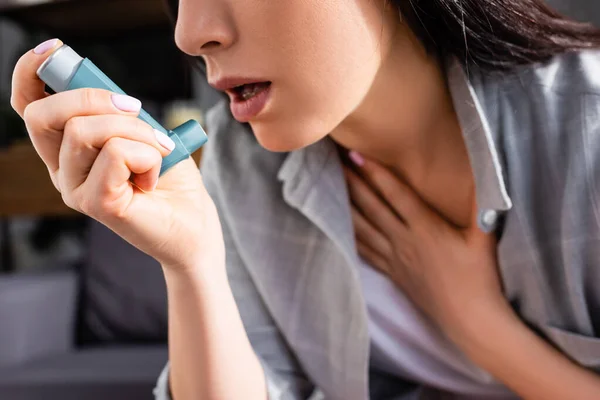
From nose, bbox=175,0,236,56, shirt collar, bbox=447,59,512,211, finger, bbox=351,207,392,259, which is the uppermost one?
nose, bbox=175,0,236,56

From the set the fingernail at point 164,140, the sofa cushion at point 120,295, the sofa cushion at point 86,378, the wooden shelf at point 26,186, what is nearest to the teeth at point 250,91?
the fingernail at point 164,140

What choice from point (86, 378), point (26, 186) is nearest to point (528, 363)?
point (86, 378)

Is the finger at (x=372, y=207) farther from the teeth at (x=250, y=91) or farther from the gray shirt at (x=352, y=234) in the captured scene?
the teeth at (x=250, y=91)

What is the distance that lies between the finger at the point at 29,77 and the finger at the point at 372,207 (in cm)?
37

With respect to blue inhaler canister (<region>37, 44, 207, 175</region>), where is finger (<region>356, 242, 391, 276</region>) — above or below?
below

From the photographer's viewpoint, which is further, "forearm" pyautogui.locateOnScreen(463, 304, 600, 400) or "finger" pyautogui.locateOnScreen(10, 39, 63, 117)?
"forearm" pyautogui.locateOnScreen(463, 304, 600, 400)

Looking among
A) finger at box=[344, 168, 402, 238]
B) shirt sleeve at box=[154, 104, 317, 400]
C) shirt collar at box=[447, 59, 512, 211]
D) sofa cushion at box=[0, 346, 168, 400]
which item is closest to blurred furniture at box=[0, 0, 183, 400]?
sofa cushion at box=[0, 346, 168, 400]

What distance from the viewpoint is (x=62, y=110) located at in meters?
0.33

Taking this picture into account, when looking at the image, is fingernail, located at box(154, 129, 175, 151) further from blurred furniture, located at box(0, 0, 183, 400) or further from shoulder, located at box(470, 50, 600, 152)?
blurred furniture, located at box(0, 0, 183, 400)

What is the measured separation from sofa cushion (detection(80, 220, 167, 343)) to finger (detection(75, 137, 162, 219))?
3.23ft

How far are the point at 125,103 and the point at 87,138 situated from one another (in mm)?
39

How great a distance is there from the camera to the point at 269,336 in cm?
67

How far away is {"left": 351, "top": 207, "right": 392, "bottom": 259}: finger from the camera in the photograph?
0.65 meters

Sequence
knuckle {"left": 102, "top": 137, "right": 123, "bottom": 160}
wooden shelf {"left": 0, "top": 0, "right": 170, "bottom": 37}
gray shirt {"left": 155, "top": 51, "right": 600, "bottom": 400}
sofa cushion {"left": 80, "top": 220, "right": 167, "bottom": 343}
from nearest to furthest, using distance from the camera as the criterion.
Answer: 1. knuckle {"left": 102, "top": 137, "right": 123, "bottom": 160}
2. gray shirt {"left": 155, "top": 51, "right": 600, "bottom": 400}
3. sofa cushion {"left": 80, "top": 220, "right": 167, "bottom": 343}
4. wooden shelf {"left": 0, "top": 0, "right": 170, "bottom": 37}
